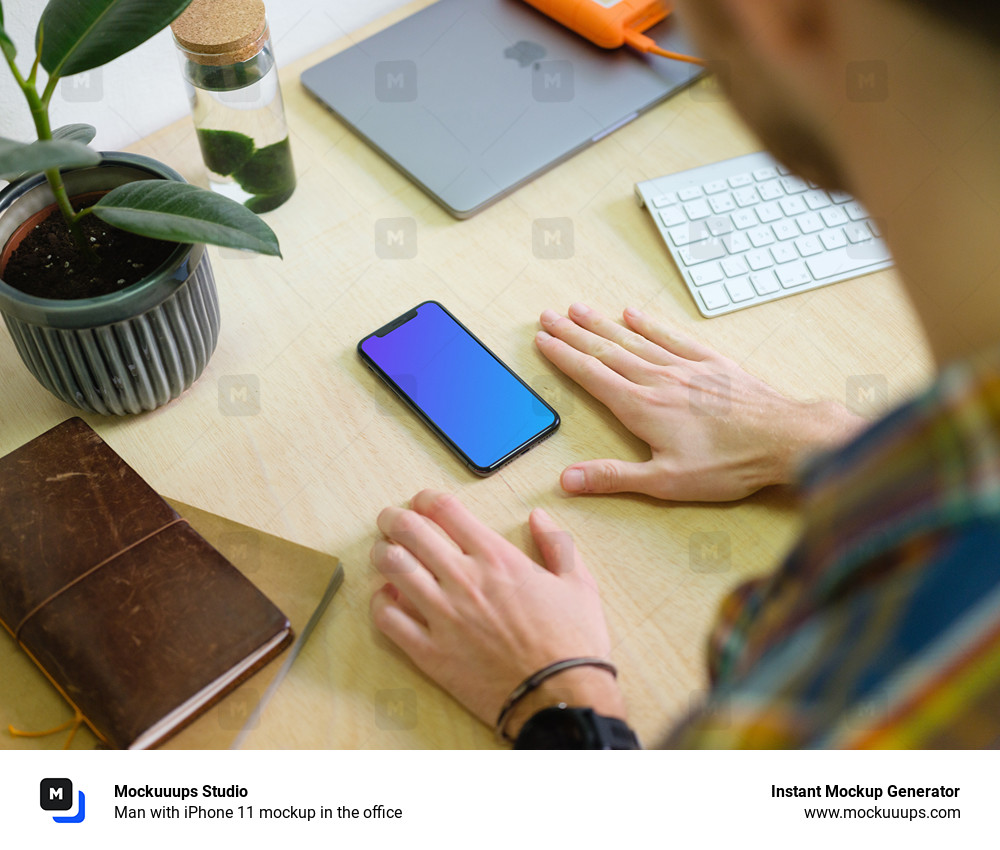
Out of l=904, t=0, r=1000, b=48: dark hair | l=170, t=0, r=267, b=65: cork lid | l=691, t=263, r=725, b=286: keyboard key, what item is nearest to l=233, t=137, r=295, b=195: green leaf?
l=170, t=0, r=267, b=65: cork lid

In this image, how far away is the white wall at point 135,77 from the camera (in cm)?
84

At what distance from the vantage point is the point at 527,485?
728 millimetres

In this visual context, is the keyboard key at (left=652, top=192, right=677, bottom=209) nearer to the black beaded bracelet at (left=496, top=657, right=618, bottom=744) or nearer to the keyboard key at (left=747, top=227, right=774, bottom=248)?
the keyboard key at (left=747, top=227, right=774, bottom=248)

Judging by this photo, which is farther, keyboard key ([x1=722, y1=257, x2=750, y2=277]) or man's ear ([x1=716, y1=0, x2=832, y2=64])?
keyboard key ([x1=722, y1=257, x2=750, y2=277])

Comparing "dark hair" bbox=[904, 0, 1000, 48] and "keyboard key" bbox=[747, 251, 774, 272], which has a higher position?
"dark hair" bbox=[904, 0, 1000, 48]

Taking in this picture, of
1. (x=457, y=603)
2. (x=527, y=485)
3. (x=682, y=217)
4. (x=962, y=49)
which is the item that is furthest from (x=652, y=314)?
(x=962, y=49)

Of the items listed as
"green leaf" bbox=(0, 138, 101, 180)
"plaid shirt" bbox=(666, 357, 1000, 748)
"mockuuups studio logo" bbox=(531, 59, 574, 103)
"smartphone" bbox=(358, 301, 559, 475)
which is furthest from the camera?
"mockuuups studio logo" bbox=(531, 59, 574, 103)

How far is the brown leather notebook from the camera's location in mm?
589

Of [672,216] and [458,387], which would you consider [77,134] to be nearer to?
[458,387]

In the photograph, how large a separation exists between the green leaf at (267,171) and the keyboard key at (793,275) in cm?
52

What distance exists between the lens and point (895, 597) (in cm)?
34

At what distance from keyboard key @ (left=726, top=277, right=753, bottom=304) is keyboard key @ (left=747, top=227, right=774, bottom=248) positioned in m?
0.05

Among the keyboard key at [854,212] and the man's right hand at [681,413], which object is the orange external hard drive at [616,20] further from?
the man's right hand at [681,413]
